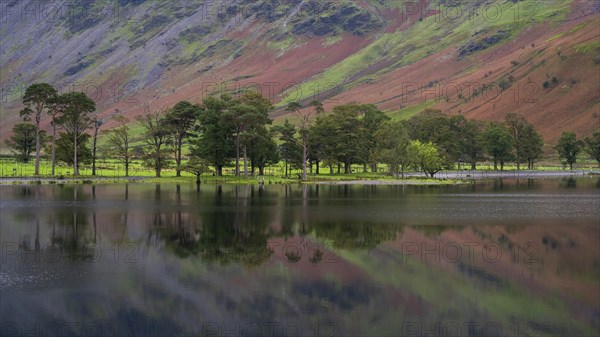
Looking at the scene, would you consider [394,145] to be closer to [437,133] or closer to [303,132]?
[303,132]

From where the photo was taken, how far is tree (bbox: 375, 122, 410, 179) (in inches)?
5123

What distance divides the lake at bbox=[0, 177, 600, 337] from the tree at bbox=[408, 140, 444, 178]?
67.3 meters

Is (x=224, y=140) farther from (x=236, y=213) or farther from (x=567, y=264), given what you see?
(x=567, y=264)

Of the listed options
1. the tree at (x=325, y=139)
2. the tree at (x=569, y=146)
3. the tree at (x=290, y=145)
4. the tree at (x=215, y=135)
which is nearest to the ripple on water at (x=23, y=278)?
the tree at (x=215, y=135)

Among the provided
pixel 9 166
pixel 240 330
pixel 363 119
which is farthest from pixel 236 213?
pixel 9 166

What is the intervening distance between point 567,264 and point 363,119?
354ft

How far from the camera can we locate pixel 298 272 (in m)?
35.4

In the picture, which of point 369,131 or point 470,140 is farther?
point 470,140

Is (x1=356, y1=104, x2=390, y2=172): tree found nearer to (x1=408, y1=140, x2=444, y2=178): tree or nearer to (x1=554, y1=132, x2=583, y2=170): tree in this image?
(x1=408, y1=140, x2=444, y2=178): tree

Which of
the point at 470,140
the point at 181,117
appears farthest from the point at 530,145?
the point at 181,117

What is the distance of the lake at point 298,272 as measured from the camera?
2684cm

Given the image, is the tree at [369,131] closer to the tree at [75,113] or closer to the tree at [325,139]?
the tree at [325,139]

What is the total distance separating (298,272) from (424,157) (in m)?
105

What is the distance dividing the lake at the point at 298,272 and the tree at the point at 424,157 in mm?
67256
